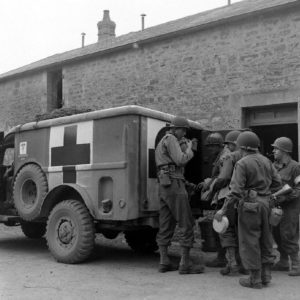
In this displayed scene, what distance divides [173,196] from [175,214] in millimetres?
239

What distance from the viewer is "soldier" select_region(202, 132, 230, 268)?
6.83 metres

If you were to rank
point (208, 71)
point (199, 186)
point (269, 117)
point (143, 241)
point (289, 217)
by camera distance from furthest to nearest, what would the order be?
point (208, 71)
point (269, 117)
point (143, 241)
point (199, 186)
point (289, 217)

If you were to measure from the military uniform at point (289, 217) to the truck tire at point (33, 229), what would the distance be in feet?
15.6

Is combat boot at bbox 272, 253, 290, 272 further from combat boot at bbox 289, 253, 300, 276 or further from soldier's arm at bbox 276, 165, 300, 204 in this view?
soldier's arm at bbox 276, 165, 300, 204

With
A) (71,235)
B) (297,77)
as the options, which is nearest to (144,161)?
(71,235)

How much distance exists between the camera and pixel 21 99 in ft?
56.7

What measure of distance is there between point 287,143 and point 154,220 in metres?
2.11

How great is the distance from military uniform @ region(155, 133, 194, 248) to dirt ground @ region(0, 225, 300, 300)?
524 millimetres

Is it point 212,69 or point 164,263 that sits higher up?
point 212,69

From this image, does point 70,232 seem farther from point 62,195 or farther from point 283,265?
point 283,265

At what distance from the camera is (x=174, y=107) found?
11.9 metres

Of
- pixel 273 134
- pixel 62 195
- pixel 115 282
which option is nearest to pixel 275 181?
pixel 115 282

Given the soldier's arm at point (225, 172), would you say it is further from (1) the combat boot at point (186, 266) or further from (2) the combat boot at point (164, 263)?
(2) the combat boot at point (164, 263)

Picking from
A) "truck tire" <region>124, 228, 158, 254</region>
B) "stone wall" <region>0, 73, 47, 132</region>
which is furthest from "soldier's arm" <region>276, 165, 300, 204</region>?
"stone wall" <region>0, 73, 47, 132</region>
